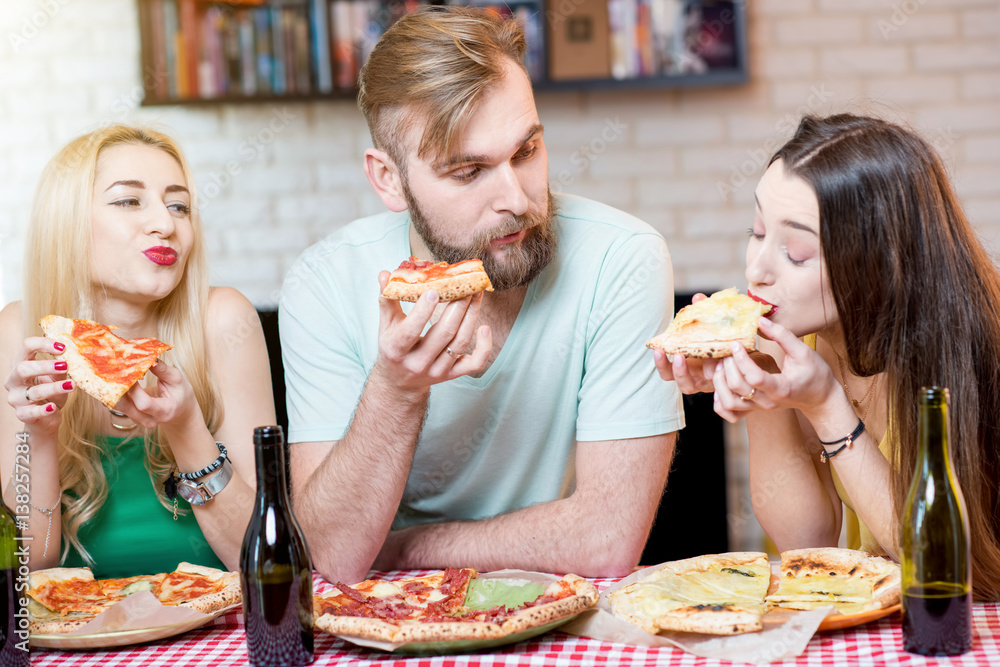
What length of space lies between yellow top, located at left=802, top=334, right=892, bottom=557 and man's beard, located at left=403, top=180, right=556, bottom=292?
Answer: 596mm

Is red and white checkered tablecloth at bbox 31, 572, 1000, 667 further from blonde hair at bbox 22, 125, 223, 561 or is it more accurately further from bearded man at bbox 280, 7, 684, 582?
blonde hair at bbox 22, 125, 223, 561

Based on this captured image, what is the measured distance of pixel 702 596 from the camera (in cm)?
140

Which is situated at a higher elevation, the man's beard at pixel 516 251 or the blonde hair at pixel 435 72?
the blonde hair at pixel 435 72

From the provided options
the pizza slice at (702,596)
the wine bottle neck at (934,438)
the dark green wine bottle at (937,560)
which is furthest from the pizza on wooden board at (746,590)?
the wine bottle neck at (934,438)

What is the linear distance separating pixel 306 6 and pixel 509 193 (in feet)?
7.45

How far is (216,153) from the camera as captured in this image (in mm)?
3986

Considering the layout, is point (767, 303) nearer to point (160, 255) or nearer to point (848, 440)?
point (848, 440)

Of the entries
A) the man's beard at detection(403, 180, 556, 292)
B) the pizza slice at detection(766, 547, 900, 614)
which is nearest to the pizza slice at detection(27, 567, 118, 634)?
the man's beard at detection(403, 180, 556, 292)

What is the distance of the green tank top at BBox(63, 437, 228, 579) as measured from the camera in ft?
7.18

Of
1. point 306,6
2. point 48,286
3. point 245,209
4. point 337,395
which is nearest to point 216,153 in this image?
point 245,209

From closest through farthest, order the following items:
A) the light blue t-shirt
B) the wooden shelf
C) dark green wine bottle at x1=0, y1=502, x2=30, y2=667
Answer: dark green wine bottle at x1=0, y1=502, x2=30, y2=667 < the light blue t-shirt < the wooden shelf

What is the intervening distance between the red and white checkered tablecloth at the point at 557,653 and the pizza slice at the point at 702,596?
0.05 meters

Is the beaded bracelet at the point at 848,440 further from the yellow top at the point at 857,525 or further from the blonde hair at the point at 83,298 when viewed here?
the blonde hair at the point at 83,298

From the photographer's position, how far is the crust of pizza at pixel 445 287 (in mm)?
1730
